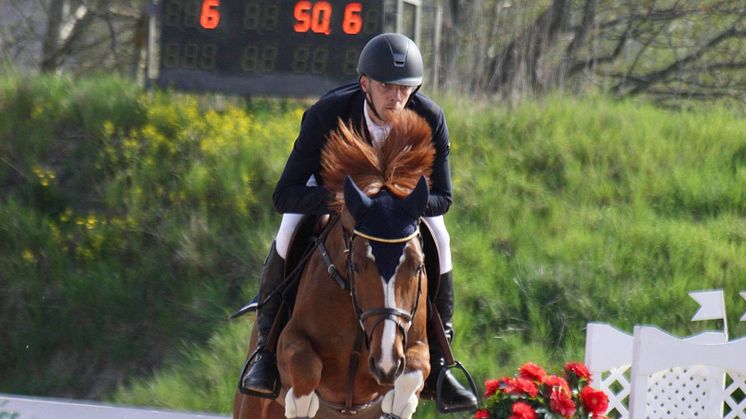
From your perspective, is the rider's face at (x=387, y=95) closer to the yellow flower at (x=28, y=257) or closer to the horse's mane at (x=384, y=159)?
the horse's mane at (x=384, y=159)

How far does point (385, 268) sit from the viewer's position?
12.6 ft

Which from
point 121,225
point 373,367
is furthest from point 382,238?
point 121,225

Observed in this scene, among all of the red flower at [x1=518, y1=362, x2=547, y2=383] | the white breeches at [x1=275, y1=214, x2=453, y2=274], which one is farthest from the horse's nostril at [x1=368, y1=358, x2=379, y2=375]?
the red flower at [x1=518, y1=362, x2=547, y2=383]

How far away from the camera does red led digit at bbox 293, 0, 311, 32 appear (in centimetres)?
975

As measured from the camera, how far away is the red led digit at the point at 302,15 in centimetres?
975

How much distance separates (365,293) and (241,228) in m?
5.72

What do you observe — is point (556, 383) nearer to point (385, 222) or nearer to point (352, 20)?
point (385, 222)

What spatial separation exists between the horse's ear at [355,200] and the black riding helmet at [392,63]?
49 centimetres

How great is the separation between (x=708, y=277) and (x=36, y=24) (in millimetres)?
13972

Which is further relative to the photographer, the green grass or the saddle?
the green grass

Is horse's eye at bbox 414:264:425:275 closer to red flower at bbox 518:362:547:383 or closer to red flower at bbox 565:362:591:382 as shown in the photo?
red flower at bbox 518:362:547:383

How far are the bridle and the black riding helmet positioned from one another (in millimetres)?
581

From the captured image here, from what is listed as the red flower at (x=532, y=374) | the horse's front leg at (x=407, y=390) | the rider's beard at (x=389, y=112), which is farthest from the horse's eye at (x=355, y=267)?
the red flower at (x=532, y=374)

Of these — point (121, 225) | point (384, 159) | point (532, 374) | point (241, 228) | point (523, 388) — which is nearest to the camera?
point (384, 159)
